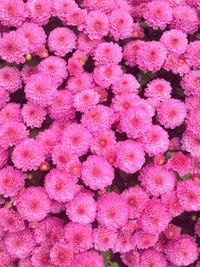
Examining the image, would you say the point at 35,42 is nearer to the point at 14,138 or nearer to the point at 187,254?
the point at 14,138

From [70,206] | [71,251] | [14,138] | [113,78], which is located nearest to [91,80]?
[113,78]

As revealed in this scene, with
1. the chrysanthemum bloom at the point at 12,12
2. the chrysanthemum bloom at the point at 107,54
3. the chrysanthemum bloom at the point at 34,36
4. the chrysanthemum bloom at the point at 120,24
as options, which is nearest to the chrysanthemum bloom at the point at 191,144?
the chrysanthemum bloom at the point at 107,54

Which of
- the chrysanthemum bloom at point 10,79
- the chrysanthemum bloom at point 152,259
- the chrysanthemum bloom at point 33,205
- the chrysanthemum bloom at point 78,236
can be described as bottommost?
the chrysanthemum bloom at point 152,259

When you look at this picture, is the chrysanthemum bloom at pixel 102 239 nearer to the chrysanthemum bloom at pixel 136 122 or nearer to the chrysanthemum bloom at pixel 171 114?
the chrysanthemum bloom at pixel 136 122

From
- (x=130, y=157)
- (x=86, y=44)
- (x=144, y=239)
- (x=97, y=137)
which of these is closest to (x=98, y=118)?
(x=97, y=137)

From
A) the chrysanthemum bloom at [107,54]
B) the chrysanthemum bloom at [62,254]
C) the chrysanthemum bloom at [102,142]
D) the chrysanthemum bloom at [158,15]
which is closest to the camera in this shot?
the chrysanthemum bloom at [62,254]

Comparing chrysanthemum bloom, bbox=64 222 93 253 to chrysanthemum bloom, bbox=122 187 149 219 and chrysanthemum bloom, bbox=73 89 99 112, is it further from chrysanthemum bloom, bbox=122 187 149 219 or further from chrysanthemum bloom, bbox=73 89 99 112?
chrysanthemum bloom, bbox=73 89 99 112

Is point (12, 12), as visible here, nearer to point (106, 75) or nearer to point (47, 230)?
point (106, 75)

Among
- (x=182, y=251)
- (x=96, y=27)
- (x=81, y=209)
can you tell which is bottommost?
(x=182, y=251)
